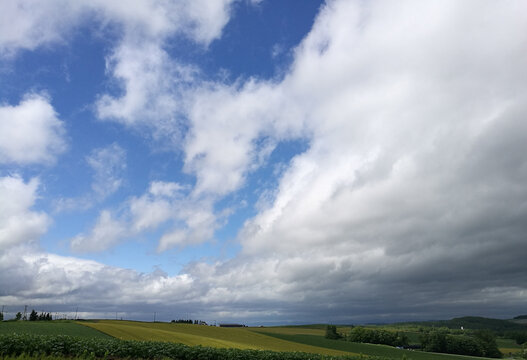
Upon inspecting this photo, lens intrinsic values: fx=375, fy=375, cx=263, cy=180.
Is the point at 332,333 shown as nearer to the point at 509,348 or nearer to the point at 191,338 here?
the point at 509,348

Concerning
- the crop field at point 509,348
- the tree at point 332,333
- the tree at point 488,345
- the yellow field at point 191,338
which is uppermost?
the yellow field at point 191,338

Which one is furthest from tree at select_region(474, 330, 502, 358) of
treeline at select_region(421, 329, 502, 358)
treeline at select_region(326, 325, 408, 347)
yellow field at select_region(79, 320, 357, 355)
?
yellow field at select_region(79, 320, 357, 355)

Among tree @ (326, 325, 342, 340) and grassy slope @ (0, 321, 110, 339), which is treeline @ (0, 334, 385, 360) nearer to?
grassy slope @ (0, 321, 110, 339)

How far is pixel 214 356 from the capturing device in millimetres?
27578

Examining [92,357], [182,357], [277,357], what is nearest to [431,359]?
[277,357]

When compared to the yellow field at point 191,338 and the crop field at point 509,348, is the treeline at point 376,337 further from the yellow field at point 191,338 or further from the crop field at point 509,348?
the yellow field at point 191,338

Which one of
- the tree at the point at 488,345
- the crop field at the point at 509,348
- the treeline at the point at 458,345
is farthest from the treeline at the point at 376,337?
the crop field at the point at 509,348

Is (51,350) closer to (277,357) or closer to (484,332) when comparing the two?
(277,357)

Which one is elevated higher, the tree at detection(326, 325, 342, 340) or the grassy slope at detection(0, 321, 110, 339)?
the grassy slope at detection(0, 321, 110, 339)

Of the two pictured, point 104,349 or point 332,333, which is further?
point 332,333

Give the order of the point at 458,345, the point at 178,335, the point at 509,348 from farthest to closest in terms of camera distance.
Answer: the point at 509,348 < the point at 458,345 < the point at 178,335

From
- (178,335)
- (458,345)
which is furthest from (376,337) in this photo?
(178,335)

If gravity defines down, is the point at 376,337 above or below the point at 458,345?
above

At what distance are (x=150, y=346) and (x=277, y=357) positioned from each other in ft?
32.6
